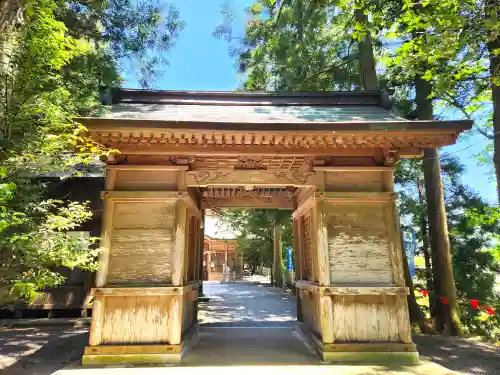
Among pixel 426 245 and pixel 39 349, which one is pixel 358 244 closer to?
pixel 426 245

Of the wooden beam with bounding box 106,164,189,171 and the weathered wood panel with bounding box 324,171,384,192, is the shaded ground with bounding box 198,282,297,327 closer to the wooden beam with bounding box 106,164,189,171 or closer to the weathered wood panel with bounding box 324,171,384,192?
the weathered wood panel with bounding box 324,171,384,192

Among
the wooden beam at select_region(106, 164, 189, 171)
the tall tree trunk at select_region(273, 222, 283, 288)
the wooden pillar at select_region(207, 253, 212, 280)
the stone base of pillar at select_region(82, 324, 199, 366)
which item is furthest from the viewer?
the wooden pillar at select_region(207, 253, 212, 280)

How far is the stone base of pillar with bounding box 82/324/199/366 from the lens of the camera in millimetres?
4680

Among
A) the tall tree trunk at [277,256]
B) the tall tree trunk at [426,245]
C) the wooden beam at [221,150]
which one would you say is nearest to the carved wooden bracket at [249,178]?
the wooden beam at [221,150]

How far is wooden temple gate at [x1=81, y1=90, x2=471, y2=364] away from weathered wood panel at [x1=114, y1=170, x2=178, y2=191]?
16 mm

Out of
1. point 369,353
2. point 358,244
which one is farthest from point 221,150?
point 369,353

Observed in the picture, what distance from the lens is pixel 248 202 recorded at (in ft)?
26.8

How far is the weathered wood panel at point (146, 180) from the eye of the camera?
17.6 ft

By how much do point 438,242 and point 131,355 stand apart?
7.00 meters

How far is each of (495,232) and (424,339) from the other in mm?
3508

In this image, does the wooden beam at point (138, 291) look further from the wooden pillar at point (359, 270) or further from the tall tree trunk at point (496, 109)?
the tall tree trunk at point (496, 109)

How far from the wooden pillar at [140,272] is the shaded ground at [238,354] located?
0.37 m

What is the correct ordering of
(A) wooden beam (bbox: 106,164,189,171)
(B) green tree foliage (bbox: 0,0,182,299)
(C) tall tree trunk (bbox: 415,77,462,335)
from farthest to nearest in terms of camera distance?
(C) tall tree trunk (bbox: 415,77,462,335) < (A) wooden beam (bbox: 106,164,189,171) < (B) green tree foliage (bbox: 0,0,182,299)

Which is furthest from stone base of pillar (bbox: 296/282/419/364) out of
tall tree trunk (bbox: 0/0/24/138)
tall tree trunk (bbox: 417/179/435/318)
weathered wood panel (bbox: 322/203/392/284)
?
tall tree trunk (bbox: 417/179/435/318)
